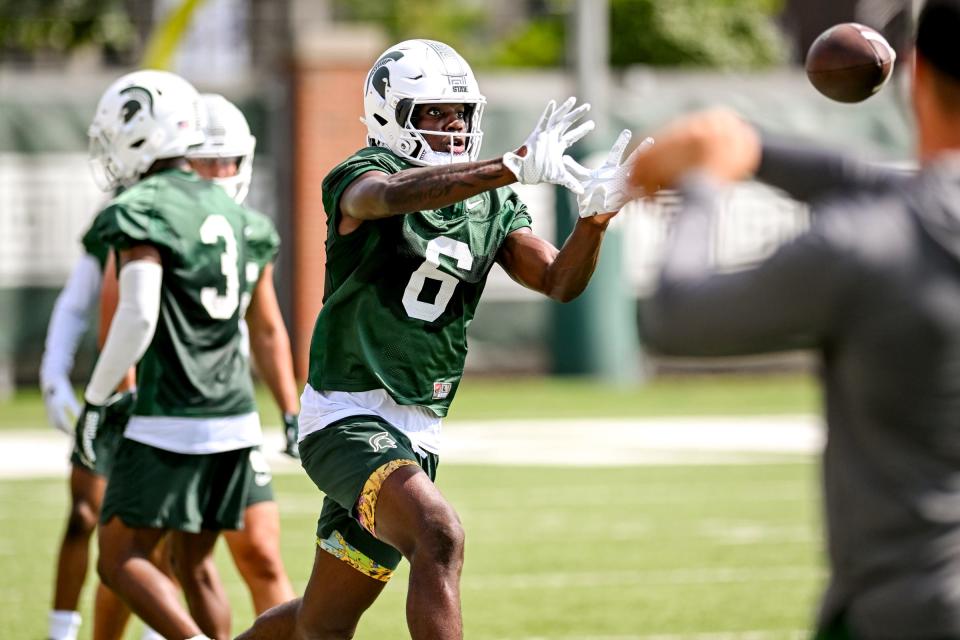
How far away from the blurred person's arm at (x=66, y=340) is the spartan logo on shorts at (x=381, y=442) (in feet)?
6.26

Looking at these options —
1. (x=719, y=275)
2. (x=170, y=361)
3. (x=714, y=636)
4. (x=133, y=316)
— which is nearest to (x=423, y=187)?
(x=133, y=316)

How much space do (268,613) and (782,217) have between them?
1438cm

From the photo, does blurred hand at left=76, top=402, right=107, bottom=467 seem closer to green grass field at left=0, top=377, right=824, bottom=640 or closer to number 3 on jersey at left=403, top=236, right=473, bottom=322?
green grass field at left=0, top=377, right=824, bottom=640

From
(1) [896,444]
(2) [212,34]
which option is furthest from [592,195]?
(2) [212,34]

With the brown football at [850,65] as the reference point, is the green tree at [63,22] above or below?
below

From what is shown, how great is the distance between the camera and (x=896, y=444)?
8.89ft

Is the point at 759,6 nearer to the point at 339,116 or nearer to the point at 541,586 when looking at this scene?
the point at 339,116

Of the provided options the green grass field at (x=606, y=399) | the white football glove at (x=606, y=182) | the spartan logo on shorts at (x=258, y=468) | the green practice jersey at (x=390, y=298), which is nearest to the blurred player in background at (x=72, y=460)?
the spartan logo on shorts at (x=258, y=468)

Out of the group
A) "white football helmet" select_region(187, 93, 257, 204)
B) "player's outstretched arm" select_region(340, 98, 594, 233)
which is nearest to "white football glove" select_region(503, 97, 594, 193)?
"player's outstretched arm" select_region(340, 98, 594, 233)

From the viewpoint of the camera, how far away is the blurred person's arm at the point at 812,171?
9.00 feet

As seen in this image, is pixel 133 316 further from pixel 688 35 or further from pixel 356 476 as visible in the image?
pixel 688 35

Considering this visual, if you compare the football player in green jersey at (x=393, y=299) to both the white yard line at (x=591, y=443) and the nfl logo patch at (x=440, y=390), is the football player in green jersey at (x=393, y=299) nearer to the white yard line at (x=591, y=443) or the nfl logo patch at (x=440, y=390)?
the nfl logo patch at (x=440, y=390)

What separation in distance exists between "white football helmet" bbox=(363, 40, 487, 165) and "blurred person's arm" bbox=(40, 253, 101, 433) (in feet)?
5.65

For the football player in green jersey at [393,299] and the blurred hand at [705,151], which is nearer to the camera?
the blurred hand at [705,151]
